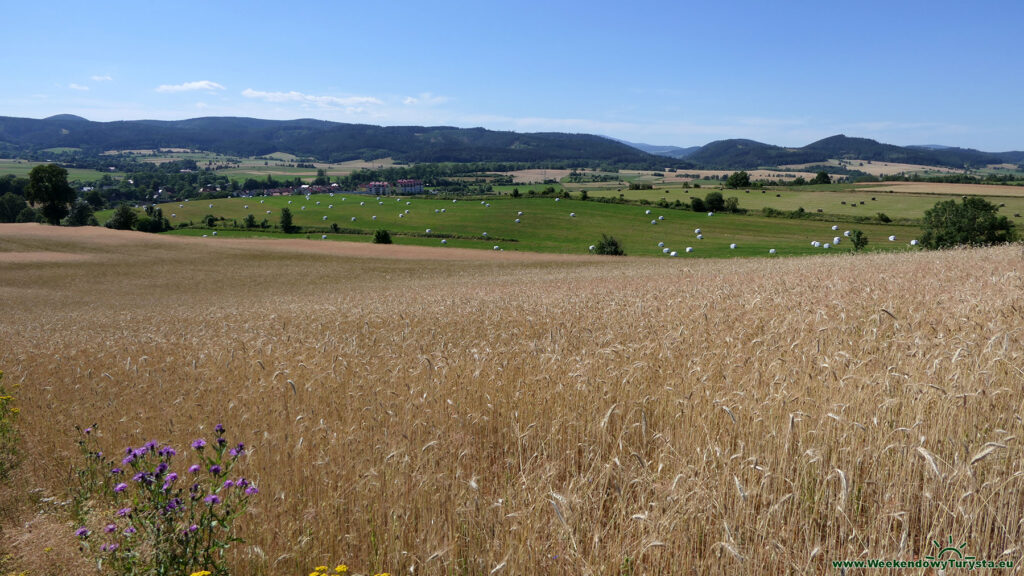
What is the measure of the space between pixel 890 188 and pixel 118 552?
129265mm

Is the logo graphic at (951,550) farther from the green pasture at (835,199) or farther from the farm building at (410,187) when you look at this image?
the farm building at (410,187)

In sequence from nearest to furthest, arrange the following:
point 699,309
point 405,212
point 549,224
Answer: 1. point 699,309
2. point 549,224
3. point 405,212

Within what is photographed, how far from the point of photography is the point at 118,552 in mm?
3699

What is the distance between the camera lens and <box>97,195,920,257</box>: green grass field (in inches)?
→ 2665

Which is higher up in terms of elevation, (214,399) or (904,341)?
(904,341)

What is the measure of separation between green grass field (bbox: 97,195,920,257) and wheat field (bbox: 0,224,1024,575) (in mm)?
55333

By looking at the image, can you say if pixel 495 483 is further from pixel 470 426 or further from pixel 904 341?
pixel 904 341

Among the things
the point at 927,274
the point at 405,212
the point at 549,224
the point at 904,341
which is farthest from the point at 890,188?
the point at 904,341

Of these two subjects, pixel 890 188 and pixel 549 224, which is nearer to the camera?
pixel 549 224

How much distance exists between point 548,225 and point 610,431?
79228mm

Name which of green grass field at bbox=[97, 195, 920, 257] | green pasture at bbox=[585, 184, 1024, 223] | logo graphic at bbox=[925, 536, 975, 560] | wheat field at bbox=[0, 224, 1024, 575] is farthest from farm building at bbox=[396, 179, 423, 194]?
logo graphic at bbox=[925, 536, 975, 560]

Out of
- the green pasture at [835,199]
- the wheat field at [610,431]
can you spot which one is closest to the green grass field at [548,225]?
the green pasture at [835,199]

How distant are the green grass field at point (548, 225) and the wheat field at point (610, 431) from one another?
55333mm

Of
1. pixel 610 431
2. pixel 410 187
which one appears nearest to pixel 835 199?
pixel 610 431
